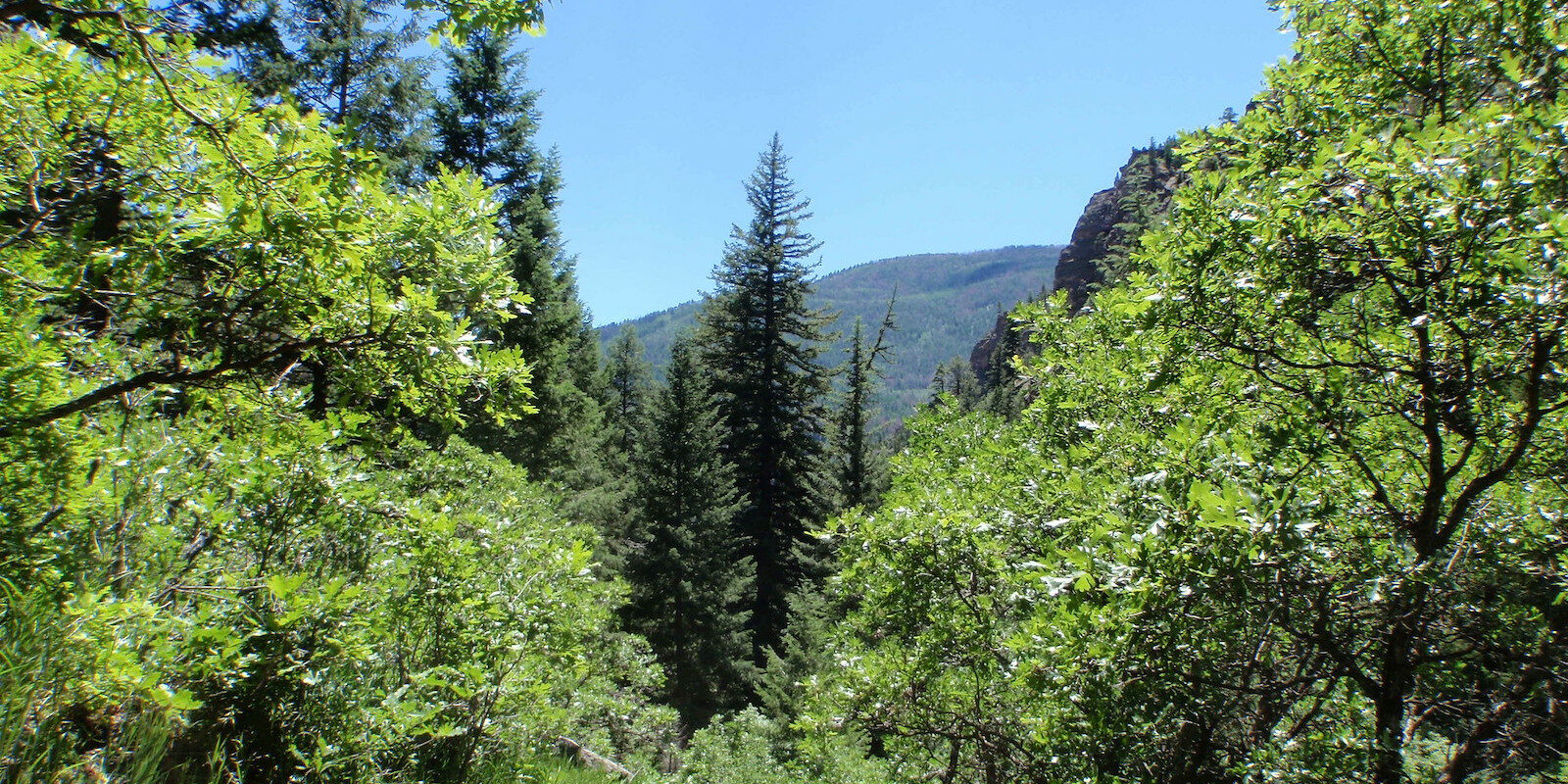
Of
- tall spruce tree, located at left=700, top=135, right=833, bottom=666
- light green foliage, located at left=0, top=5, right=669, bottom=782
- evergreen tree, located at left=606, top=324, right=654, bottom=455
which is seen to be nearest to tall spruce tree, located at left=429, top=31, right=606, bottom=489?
tall spruce tree, located at left=700, top=135, right=833, bottom=666

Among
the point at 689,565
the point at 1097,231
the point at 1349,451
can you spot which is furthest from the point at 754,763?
the point at 1097,231

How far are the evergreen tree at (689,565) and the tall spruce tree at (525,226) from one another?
9.48ft

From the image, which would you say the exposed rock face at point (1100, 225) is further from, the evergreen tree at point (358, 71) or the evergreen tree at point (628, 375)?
the evergreen tree at point (358, 71)

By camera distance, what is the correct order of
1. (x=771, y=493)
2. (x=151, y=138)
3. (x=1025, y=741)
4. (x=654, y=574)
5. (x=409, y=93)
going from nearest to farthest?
(x=151, y=138)
(x=1025, y=741)
(x=409, y=93)
(x=654, y=574)
(x=771, y=493)

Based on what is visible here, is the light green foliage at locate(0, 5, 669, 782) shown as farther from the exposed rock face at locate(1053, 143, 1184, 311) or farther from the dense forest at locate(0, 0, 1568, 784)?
the exposed rock face at locate(1053, 143, 1184, 311)

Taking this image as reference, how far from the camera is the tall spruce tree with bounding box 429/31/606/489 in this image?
49.8ft

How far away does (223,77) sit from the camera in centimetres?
259

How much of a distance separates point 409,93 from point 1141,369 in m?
15.8

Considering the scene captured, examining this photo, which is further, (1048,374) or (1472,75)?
(1048,374)

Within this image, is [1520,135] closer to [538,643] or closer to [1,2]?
[1,2]

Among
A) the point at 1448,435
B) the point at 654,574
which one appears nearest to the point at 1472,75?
the point at 1448,435

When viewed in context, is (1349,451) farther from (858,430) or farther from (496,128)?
(858,430)

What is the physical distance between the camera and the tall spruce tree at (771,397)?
22.7 meters

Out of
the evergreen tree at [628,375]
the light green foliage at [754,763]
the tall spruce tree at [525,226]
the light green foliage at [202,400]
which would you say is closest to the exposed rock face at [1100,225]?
the evergreen tree at [628,375]
